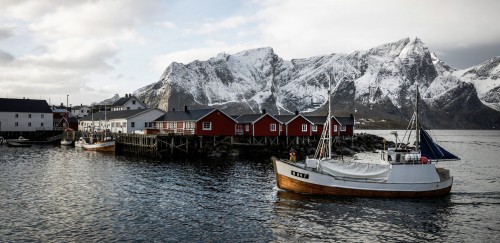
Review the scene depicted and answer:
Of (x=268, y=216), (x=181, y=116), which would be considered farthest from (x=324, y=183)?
(x=181, y=116)

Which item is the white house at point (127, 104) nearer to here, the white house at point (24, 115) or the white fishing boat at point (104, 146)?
the white house at point (24, 115)

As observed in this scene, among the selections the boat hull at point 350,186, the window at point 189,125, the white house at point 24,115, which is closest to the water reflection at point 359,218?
the boat hull at point 350,186

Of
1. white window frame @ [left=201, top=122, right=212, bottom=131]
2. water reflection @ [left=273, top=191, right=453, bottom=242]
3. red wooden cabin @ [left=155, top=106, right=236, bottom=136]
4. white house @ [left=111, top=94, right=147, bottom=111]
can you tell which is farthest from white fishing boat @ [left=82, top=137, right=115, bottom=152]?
white house @ [left=111, top=94, right=147, bottom=111]

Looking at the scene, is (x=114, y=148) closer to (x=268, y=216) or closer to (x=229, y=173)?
(x=229, y=173)

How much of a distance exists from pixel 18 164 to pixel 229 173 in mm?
29654

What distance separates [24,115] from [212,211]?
10053 centimetres

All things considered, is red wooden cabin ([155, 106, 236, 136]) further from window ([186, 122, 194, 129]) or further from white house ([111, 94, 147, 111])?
white house ([111, 94, 147, 111])

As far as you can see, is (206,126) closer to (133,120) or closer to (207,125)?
(207,125)

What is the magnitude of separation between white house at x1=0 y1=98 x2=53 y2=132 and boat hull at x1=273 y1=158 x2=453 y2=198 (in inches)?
3888

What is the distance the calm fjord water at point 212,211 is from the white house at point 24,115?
71.2 meters

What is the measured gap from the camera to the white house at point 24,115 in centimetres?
10675

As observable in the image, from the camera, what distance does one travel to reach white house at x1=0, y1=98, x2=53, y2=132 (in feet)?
350

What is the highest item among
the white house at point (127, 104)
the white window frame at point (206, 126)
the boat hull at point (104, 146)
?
the white house at point (127, 104)

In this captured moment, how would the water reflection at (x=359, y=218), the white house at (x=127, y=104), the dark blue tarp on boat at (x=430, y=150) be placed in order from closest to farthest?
the water reflection at (x=359, y=218)
the dark blue tarp on boat at (x=430, y=150)
the white house at (x=127, y=104)
